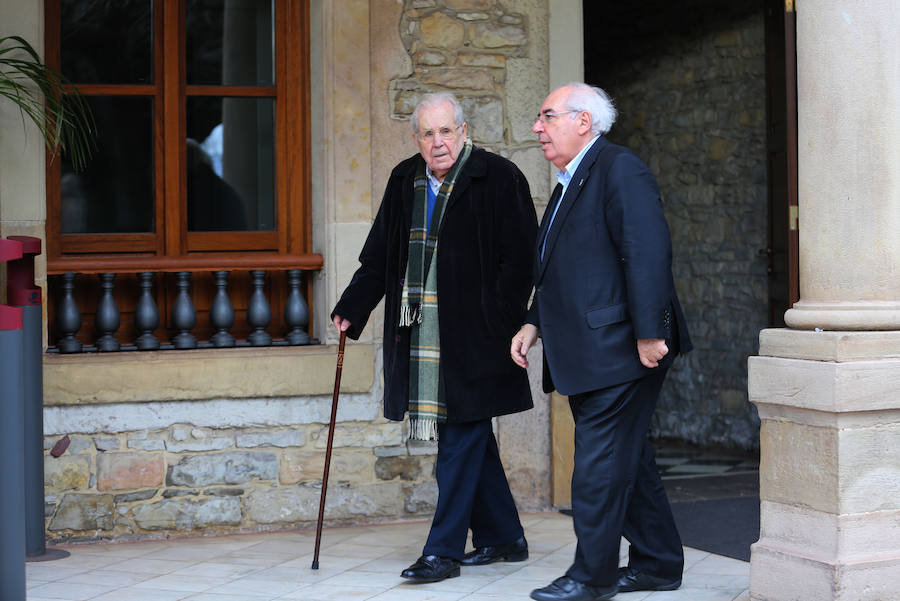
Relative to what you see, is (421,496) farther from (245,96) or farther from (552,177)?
(245,96)

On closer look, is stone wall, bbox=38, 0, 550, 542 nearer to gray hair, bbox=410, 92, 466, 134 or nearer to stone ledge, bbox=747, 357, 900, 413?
gray hair, bbox=410, 92, 466, 134

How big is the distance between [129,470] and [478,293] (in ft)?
5.77

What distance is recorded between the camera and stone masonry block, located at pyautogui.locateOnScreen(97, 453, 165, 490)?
506cm

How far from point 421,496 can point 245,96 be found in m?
1.89

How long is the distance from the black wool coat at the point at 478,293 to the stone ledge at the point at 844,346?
1021 millimetres

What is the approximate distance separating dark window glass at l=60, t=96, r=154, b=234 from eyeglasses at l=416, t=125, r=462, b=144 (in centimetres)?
164

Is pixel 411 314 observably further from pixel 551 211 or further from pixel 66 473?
pixel 66 473

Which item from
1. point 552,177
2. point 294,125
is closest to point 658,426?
point 552,177

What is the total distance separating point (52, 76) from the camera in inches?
201

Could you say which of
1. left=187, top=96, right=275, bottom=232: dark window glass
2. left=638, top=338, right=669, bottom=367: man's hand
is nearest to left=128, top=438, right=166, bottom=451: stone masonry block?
left=187, top=96, right=275, bottom=232: dark window glass

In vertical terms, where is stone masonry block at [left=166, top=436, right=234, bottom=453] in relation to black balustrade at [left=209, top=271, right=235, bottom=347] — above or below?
below

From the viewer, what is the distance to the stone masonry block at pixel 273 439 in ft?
17.1

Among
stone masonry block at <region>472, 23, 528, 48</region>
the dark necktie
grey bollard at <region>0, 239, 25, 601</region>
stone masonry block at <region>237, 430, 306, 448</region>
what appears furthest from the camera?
stone masonry block at <region>472, 23, 528, 48</region>

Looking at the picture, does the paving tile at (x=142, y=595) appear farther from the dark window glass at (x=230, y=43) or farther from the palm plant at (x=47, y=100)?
the dark window glass at (x=230, y=43)
